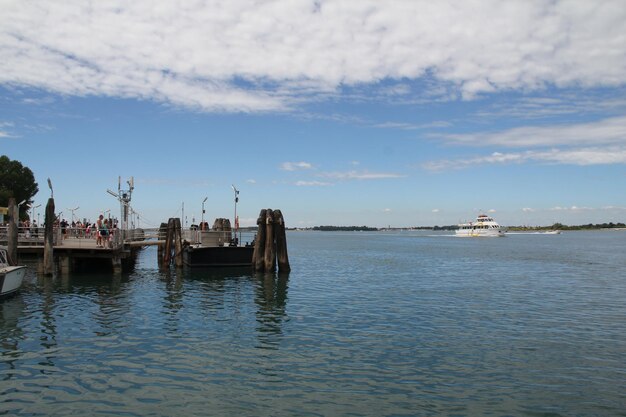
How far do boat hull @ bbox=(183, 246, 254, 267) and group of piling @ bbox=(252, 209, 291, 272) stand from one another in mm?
2395

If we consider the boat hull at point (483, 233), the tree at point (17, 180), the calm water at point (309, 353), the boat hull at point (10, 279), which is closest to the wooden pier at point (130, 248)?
the boat hull at point (10, 279)

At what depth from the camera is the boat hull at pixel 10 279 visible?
2253 cm

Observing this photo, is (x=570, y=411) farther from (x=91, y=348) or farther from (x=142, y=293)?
(x=142, y=293)

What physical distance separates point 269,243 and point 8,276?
16.4m

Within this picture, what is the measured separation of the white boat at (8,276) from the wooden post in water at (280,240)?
15653 millimetres

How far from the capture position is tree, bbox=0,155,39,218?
70812 mm

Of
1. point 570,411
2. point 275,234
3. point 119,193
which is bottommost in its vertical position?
point 570,411

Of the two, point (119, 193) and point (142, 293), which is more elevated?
point (119, 193)

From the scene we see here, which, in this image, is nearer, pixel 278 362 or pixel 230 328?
pixel 278 362

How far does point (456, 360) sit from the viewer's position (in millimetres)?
13742

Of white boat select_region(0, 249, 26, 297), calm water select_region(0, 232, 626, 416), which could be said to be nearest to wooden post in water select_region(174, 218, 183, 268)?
calm water select_region(0, 232, 626, 416)

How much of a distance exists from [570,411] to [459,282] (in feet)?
79.1

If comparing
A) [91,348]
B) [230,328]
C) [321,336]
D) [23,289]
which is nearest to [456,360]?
[321,336]

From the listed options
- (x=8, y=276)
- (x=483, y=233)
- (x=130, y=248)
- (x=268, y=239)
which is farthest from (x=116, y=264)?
(x=483, y=233)
